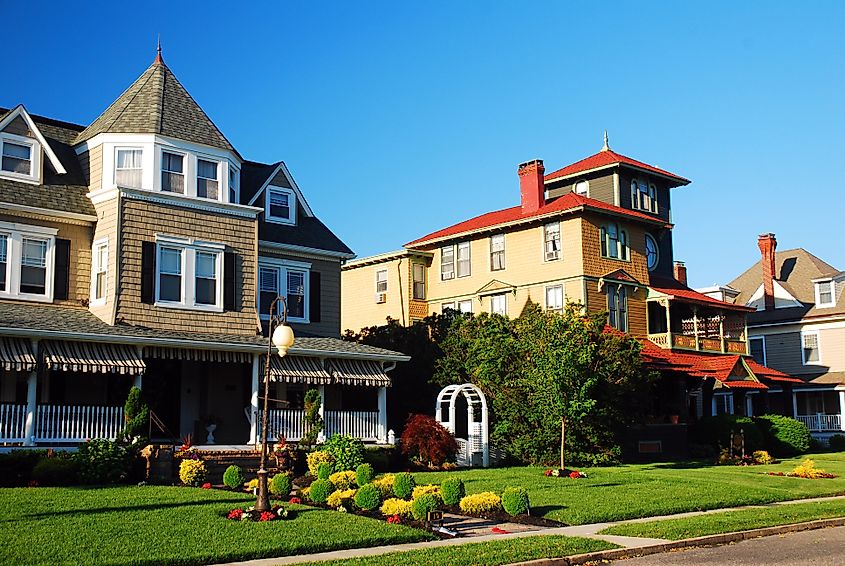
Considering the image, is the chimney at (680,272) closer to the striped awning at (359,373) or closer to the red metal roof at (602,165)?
the red metal roof at (602,165)

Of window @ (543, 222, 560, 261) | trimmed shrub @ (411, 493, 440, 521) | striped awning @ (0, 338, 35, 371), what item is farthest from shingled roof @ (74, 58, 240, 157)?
window @ (543, 222, 560, 261)

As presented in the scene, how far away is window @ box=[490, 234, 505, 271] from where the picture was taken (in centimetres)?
4209

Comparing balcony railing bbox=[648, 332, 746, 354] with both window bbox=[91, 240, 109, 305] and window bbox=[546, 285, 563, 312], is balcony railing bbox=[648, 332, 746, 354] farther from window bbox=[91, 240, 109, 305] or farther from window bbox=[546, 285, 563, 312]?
window bbox=[91, 240, 109, 305]

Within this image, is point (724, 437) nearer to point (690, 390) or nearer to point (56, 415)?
point (690, 390)

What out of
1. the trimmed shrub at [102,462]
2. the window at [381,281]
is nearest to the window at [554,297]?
the window at [381,281]

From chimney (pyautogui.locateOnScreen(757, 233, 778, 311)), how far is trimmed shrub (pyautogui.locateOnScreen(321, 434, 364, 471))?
36.9 m

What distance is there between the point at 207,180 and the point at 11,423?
899cm

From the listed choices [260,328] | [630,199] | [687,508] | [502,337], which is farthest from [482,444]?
[630,199]

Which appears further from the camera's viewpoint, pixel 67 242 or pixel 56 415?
pixel 67 242

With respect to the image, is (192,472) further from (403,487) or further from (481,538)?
(481,538)

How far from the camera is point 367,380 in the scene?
28.8 m

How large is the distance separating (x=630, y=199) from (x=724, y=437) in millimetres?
12589

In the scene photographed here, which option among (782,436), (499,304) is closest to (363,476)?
(499,304)

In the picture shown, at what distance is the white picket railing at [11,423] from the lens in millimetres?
21906
